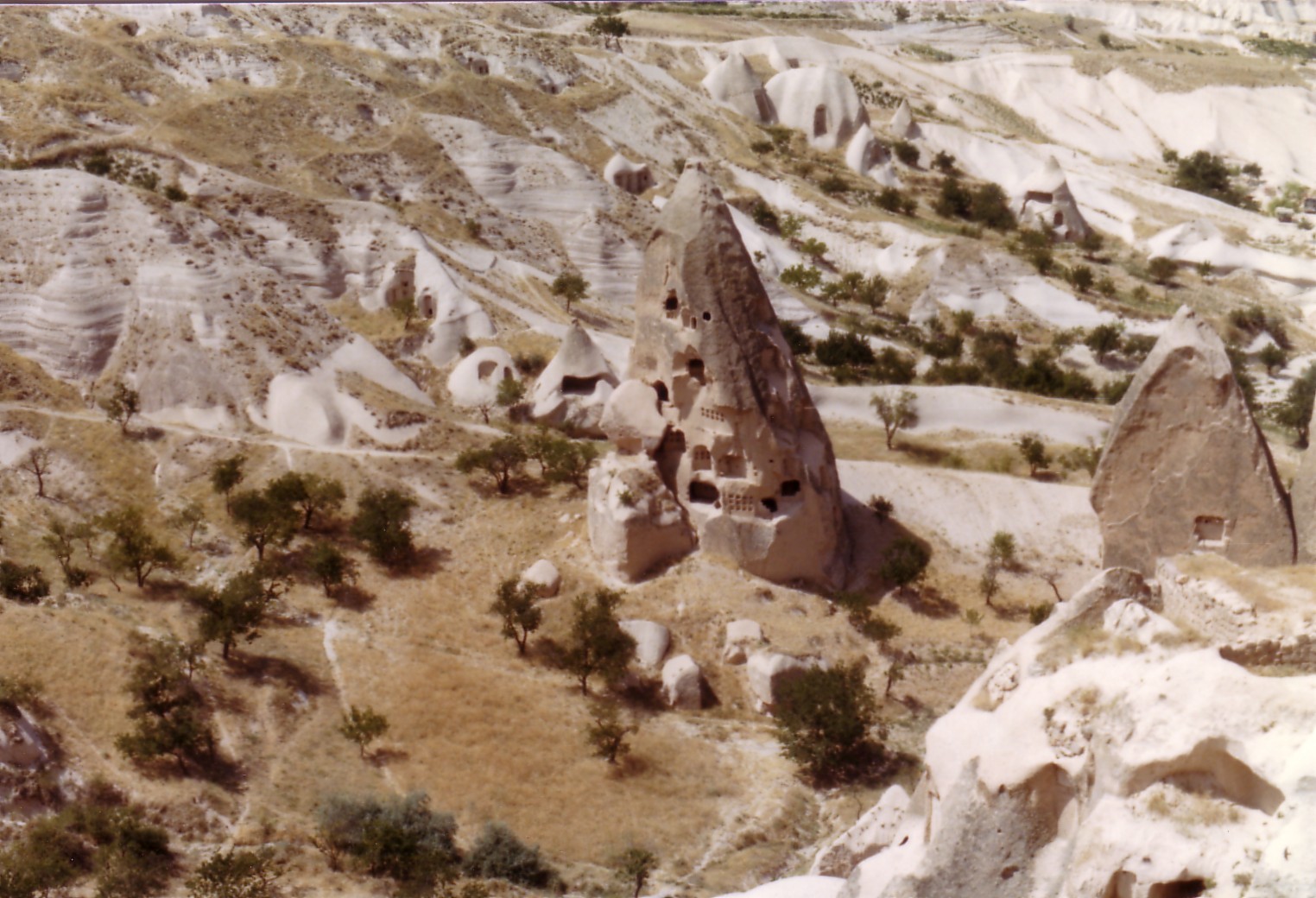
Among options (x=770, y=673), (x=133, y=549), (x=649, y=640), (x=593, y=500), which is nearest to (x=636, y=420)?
(x=593, y=500)

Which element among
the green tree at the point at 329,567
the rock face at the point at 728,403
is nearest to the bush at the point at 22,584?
the green tree at the point at 329,567

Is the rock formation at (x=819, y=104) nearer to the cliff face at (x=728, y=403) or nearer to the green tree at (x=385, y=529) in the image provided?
the cliff face at (x=728, y=403)

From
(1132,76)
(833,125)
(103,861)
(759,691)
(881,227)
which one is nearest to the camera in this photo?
(103,861)

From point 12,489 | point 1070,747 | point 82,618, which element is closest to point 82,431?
point 12,489

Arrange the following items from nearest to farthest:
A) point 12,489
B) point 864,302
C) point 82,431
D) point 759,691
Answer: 1. point 759,691
2. point 12,489
3. point 82,431
4. point 864,302

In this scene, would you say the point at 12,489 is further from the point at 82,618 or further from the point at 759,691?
the point at 759,691

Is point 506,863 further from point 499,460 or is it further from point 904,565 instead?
point 499,460
